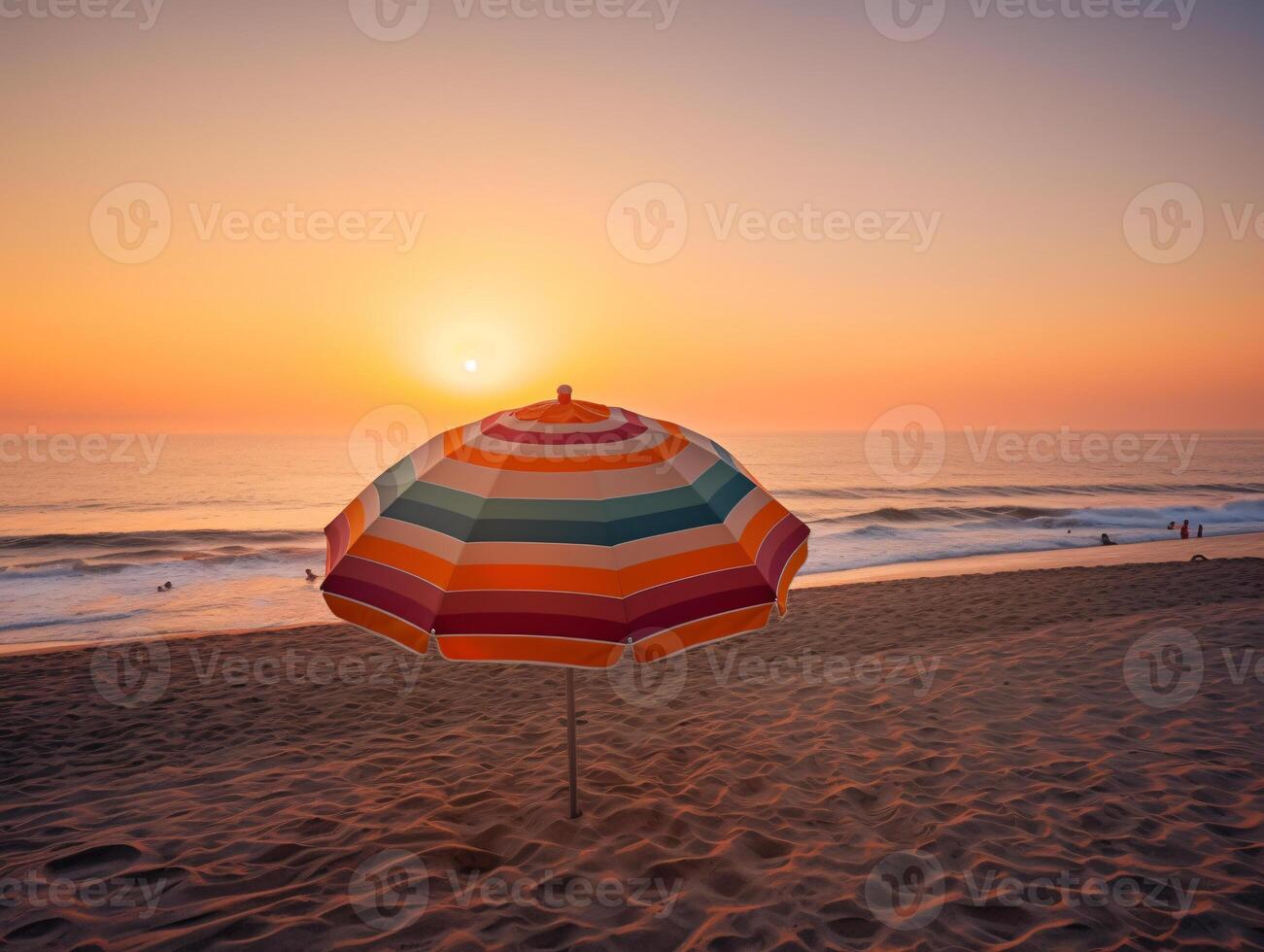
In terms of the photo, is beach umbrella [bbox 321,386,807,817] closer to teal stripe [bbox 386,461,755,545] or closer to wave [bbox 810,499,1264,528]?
teal stripe [bbox 386,461,755,545]

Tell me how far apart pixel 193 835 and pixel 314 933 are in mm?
1689

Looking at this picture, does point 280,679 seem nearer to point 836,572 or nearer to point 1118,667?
point 1118,667
